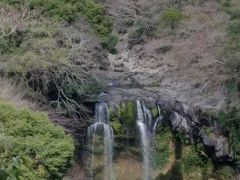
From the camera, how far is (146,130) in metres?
17.7

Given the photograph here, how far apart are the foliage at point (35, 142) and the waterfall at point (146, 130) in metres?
6.04

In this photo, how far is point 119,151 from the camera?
1727cm

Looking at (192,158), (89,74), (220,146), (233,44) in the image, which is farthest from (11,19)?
(220,146)

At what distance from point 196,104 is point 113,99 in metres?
3.43

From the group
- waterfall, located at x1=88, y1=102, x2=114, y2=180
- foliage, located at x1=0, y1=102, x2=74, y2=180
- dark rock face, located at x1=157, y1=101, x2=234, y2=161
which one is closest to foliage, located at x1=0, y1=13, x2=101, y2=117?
waterfall, located at x1=88, y1=102, x2=114, y2=180

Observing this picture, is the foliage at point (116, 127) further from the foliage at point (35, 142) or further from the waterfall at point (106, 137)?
the foliage at point (35, 142)

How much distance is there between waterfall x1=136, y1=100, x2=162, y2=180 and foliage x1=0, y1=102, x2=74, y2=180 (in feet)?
19.8

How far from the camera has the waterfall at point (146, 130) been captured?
695 inches

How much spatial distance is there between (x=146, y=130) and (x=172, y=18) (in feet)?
29.8

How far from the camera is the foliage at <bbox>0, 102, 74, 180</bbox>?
34.3 feet

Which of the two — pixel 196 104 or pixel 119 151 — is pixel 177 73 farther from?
pixel 119 151

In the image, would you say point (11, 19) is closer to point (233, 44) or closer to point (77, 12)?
point (77, 12)

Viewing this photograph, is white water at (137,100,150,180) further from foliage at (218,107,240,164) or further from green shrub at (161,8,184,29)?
green shrub at (161,8,184,29)

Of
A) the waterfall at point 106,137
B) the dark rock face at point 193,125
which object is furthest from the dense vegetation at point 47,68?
the dark rock face at point 193,125
